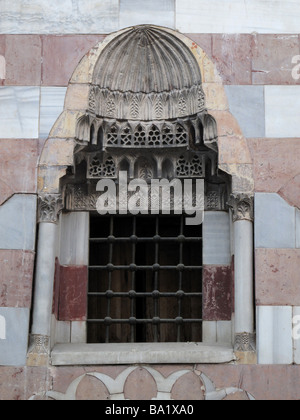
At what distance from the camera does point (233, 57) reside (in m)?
12.2

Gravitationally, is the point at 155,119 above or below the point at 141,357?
above

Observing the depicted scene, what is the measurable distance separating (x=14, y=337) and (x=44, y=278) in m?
0.74

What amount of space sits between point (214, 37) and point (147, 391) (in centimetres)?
425

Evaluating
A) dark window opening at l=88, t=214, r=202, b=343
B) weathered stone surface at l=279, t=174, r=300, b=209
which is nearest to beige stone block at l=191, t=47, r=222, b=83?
weathered stone surface at l=279, t=174, r=300, b=209

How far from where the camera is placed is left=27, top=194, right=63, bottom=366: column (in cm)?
1130

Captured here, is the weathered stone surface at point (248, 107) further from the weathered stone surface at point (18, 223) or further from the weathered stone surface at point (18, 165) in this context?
the weathered stone surface at point (18, 223)

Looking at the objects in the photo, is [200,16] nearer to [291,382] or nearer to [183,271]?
[183,271]

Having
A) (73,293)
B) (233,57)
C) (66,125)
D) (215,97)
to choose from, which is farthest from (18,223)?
(233,57)

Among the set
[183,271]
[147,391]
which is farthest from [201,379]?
[183,271]

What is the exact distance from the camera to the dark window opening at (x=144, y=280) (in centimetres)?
1216

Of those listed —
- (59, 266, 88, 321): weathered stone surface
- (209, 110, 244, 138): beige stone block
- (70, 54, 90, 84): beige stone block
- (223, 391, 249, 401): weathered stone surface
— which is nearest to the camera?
(223, 391, 249, 401): weathered stone surface

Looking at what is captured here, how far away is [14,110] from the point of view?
12062mm

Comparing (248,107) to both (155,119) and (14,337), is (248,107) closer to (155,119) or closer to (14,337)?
(155,119)

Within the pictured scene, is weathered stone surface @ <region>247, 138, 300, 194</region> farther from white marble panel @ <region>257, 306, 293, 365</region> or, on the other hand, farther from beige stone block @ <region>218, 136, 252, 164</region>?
white marble panel @ <region>257, 306, 293, 365</region>
